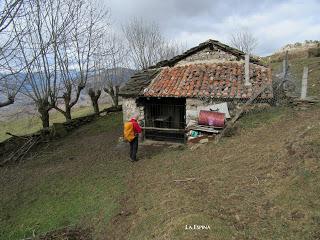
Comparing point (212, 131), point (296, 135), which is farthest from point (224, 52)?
point (296, 135)

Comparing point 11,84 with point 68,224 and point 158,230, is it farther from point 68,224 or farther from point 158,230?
point 158,230

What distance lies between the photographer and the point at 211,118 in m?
9.31

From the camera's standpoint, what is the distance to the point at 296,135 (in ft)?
21.9

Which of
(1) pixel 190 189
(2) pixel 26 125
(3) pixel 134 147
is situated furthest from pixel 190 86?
(2) pixel 26 125

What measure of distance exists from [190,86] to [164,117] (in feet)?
7.96

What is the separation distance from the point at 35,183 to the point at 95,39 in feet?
30.4

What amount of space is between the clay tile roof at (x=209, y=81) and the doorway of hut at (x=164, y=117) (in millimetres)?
1005

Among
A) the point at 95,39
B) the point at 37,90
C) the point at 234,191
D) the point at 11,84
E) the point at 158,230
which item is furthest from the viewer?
the point at 95,39

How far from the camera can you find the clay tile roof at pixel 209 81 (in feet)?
32.2

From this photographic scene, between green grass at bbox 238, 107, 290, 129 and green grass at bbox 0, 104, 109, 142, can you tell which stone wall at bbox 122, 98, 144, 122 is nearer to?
green grass at bbox 238, 107, 290, 129

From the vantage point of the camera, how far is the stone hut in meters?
9.93

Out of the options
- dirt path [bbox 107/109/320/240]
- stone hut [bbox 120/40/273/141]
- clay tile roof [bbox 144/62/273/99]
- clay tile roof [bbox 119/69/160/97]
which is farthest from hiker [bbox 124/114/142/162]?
clay tile roof [bbox 119/69/160/97]

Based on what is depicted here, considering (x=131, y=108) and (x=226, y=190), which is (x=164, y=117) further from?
(x=226, y=190)

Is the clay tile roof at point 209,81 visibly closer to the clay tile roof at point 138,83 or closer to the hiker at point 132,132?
the clay tile roof at point 138,83
